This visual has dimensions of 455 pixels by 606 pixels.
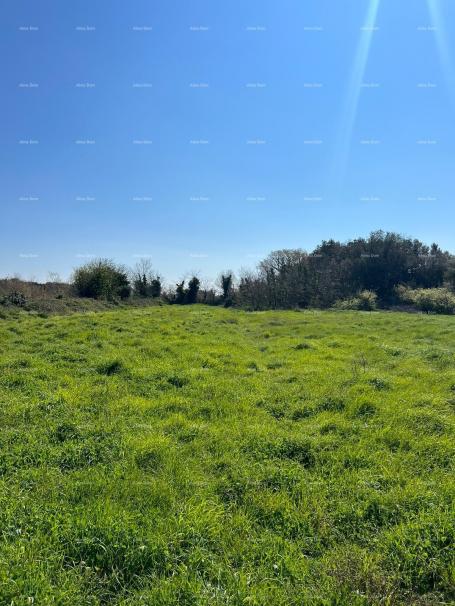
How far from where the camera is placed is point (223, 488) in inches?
152

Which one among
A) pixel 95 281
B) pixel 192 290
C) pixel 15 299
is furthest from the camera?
pixel 192 290

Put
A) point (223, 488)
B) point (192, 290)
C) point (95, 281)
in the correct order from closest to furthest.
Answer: point (223, 488), point (95, 281), point (192, 290)

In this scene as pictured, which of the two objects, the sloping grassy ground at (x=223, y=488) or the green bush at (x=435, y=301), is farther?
the green bush at (x=435, y=301)

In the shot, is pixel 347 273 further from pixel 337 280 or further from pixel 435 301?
pixel 435 301

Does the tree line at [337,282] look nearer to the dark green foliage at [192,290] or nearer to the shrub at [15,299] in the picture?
the dark green foliage at [192,290]

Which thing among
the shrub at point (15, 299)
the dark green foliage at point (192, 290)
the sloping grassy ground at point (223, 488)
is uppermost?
the dark green foliage at point (192, 290)

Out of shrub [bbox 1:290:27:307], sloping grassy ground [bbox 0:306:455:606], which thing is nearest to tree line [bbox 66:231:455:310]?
shrub [bbox 1:290:27:307]

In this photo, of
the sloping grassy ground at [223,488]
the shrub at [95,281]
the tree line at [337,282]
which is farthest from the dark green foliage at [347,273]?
the sloping grassy ground at [223,488]

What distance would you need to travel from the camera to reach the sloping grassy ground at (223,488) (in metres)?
2.63

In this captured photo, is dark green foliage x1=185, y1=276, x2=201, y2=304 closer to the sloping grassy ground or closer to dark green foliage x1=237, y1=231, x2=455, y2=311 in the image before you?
dark green foliage x1=237, y1=231, x2=455, y2=311

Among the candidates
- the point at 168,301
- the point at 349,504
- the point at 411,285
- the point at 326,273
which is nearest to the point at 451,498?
the point at 349,504

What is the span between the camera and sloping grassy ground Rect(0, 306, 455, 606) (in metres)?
2.63

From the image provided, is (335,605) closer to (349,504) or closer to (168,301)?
(349,504)

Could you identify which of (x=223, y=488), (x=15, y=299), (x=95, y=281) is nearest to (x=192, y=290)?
(x=95, y=281)
